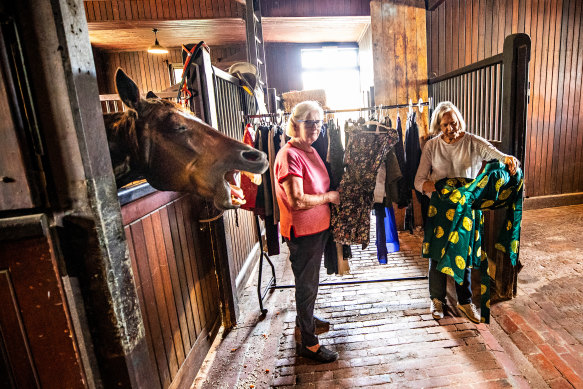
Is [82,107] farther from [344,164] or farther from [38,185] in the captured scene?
[344,164]

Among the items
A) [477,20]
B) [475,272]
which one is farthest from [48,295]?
[477,20]

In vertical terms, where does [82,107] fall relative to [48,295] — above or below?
above

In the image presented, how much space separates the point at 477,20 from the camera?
5.59 meters

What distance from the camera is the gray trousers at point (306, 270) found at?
2.34 meters

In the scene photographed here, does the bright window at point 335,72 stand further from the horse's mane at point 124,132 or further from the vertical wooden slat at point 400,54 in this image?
the horse's mane at point 124,132

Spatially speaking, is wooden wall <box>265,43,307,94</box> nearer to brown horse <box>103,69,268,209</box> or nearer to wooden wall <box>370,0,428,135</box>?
wooden wall <box>370,0,428,135</box>

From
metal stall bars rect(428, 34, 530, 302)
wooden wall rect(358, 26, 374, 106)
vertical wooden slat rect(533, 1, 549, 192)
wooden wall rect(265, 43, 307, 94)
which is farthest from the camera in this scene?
wooden wall rect(265, 43, 307, 94)

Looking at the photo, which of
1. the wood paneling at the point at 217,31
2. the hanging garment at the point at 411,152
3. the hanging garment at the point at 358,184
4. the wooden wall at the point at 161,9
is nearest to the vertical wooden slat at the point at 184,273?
the hanging garment at the point at 358,184

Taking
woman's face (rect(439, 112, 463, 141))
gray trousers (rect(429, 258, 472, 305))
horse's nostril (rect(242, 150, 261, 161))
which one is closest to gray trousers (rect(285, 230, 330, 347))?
horse's nostril (rect(242, 150, 261, 161))

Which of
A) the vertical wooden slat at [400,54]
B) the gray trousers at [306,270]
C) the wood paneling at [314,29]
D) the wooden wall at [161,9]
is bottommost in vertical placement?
the gray trousers at [306,270]

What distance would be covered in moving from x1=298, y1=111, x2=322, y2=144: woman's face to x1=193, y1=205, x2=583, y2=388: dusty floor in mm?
1882

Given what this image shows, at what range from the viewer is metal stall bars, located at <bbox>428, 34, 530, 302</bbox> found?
2664 millimetres

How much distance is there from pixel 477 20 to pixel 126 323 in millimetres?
7190

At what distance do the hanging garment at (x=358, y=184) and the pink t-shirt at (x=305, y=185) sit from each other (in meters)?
0.18
